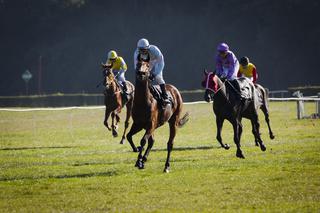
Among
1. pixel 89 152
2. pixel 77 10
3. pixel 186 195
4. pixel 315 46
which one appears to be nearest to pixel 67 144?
pixel 89 152

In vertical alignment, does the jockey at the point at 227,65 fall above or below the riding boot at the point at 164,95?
above

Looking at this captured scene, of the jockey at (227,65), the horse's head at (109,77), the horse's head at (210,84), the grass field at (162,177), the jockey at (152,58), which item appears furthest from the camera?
the horse's head at (109,77)

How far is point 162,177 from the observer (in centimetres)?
1383

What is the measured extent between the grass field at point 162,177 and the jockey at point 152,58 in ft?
5.58

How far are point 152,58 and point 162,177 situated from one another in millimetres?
2855

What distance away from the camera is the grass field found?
10.9 metres

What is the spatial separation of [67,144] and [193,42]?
5786cm

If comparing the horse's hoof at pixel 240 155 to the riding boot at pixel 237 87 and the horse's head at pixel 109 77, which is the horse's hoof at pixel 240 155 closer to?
the riding boot at pixel 237 87

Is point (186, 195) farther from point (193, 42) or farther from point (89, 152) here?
point (193, 42)

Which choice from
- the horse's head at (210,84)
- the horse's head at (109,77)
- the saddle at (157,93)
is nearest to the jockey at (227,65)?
the horse's head at (210,84)

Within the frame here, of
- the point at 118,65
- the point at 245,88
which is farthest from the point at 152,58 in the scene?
the point at 118,65

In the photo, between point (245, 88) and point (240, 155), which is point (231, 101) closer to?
point (245, 88)

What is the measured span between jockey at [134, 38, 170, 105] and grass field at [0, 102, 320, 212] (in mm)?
1700

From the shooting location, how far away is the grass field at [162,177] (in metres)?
10.9
